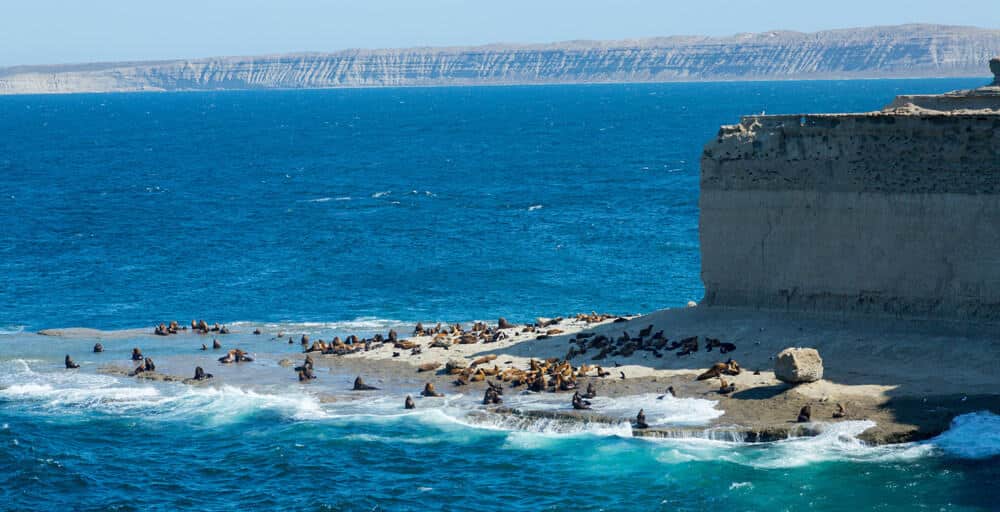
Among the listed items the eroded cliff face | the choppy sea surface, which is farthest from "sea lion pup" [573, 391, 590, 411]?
the eroded cliff face

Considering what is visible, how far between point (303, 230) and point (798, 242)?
53018mm

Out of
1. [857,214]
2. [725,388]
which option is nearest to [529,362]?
[725,388]

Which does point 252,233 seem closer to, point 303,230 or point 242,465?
point 303,230

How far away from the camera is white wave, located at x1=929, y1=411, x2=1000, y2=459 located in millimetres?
34750

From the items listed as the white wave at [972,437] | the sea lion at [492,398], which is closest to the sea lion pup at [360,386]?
the sea lion at [492,398]

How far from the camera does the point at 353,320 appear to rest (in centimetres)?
6156

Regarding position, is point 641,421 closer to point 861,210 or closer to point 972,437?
point 972,437

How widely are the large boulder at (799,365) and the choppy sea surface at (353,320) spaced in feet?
8.18

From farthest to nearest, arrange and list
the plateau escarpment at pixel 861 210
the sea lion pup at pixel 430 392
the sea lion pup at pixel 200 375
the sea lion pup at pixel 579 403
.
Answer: the sea lion pup at pixel 200 375, the sea lion pup at pixel 430 392, the plateau escarpment at pixel 861 210, the sea lion pup at pixel 579 403

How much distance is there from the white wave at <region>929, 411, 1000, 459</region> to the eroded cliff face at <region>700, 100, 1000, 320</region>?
5164mm

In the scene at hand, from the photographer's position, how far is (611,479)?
Answer: 35.0 m

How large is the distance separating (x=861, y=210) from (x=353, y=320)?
26.6 metres

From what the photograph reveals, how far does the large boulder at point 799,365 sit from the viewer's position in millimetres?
39000

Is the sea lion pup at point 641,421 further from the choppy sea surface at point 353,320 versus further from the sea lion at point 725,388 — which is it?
the sea lion at point 725,388
